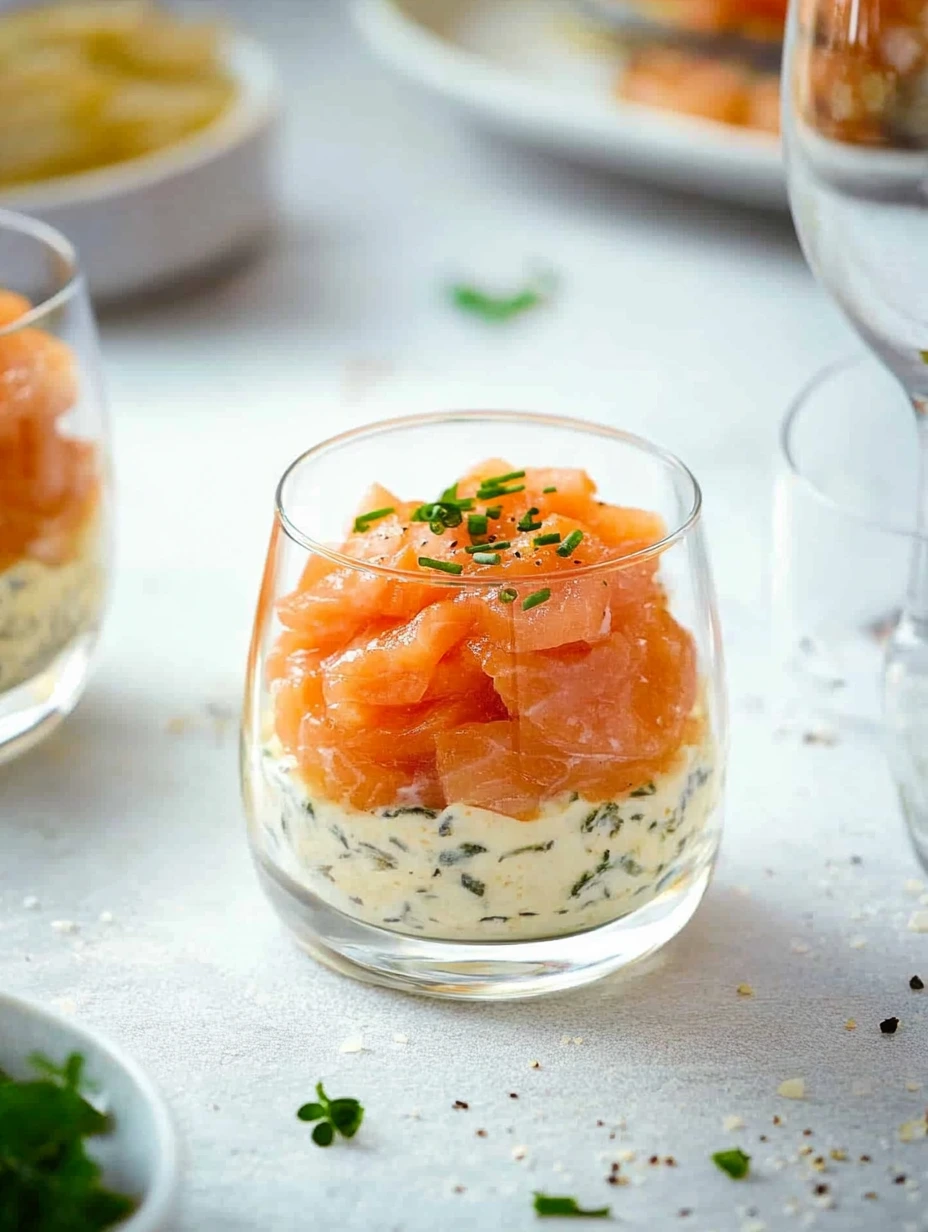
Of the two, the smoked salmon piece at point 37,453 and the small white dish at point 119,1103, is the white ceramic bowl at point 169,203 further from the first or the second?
the small white dish at point 119,1103

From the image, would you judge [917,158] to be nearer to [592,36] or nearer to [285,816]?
[285,816]

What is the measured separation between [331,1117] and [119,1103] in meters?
0.15

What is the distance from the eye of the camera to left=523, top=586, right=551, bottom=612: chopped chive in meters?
1.00

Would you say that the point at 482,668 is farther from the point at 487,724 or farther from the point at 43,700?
the point at 43,700

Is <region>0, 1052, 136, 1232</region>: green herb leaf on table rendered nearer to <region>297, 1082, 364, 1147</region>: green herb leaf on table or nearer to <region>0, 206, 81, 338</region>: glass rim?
<region>297, 1082, 364, 1147</region>: green herb leaf on table

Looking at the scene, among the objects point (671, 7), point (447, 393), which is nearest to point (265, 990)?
point (447, 393)

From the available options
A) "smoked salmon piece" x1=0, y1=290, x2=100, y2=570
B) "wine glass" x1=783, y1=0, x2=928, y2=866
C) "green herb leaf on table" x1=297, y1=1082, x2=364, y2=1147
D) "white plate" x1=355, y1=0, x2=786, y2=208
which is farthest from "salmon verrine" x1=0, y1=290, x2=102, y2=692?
"white plate" x1=355, y1=0, x2=786, y2=208

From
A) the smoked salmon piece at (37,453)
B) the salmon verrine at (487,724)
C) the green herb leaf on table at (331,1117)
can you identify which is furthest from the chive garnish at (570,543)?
the smoked salmon piece at (37,453)

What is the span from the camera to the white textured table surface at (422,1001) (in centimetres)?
99

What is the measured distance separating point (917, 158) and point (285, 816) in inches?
25.9

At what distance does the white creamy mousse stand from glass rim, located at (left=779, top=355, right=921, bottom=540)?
356 mm

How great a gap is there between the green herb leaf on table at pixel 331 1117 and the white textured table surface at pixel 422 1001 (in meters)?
0.01

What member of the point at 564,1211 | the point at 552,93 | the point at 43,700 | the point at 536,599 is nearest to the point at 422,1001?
the point at 564,1211

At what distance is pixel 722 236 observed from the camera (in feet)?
8.60
